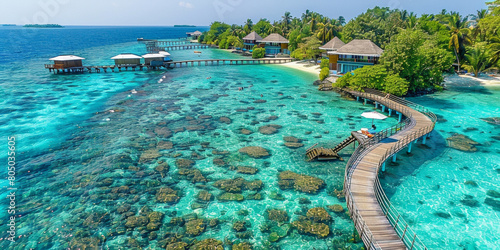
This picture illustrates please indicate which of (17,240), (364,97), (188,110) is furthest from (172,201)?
(364,97)

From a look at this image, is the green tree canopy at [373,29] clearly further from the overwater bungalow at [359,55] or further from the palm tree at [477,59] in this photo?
the palm tree at [477,59]

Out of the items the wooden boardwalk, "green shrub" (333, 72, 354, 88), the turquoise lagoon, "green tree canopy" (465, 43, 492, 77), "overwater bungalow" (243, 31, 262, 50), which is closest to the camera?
the turquoise lagoon

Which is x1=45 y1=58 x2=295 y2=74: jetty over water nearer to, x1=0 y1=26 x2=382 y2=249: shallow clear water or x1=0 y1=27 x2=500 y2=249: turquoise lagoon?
x1=0 y1=26 x2=382 y2=249: shallow clear water

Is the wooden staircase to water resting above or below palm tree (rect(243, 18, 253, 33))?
below

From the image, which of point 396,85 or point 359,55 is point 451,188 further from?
point 359,55

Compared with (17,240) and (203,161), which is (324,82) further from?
(17,240)

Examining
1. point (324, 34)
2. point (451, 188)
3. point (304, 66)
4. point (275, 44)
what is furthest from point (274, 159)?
point (275, 44)

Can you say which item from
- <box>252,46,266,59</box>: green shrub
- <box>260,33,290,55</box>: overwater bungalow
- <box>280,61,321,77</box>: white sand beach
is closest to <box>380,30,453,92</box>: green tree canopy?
<box>280,61,321,77</box>: white sand beach
